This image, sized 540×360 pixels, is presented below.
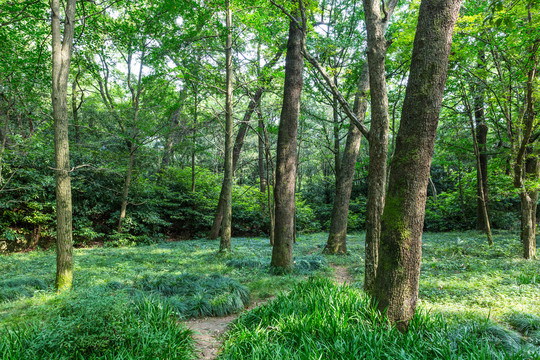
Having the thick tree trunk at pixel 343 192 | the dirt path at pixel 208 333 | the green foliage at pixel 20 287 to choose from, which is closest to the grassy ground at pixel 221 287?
the green foliage at pixel 20 287

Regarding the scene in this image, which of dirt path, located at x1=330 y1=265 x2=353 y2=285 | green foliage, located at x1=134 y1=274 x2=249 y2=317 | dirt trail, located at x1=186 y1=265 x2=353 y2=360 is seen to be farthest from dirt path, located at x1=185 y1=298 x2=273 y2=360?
dirt path, located at x1=330 y1=265 x2=353 y2=285

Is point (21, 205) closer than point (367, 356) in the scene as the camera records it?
No

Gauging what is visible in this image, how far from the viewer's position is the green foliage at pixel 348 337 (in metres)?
2.29

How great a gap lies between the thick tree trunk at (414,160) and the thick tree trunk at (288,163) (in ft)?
11.3

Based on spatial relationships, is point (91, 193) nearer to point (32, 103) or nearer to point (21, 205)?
point (21, 205)

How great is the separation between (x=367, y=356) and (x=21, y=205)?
11939 mm

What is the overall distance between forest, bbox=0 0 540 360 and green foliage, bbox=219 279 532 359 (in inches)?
0.8

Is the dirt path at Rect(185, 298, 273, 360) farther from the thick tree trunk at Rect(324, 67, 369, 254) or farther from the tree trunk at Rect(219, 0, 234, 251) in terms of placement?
the thick tree trunk at Rect(324, 67, 369, 254)

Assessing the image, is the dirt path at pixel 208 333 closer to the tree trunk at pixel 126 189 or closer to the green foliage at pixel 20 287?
the green foliage at pixel 20 287

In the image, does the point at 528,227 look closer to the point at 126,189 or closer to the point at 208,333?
the point at 208,333

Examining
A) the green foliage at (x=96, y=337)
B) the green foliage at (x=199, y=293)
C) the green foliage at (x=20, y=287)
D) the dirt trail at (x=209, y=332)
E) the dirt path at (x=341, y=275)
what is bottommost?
the dirt path at (x=341, y=275)

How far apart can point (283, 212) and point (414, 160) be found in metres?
3.75

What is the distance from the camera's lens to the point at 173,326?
2869 mm

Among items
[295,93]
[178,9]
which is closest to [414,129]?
[295,93]
